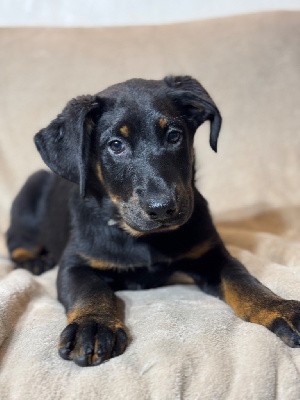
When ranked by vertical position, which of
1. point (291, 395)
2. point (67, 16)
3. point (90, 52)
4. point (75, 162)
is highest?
point (67, 16)

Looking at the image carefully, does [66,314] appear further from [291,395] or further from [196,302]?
[291,395]

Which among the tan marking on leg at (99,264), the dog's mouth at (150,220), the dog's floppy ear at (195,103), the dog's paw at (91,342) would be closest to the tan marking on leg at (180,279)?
the tan marking on leg at (99,264)

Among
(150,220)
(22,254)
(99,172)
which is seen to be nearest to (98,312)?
(150,220)

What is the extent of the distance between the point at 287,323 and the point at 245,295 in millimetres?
235

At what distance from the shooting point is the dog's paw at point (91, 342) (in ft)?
4.87

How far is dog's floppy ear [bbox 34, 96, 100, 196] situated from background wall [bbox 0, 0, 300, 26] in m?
1.79

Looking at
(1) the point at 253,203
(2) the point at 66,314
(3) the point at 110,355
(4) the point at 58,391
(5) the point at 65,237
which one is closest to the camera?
(4) the point at 58,391

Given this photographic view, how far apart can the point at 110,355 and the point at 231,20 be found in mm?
2339

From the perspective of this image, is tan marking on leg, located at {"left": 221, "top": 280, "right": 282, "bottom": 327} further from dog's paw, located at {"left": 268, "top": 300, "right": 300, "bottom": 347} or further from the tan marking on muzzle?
the tan marking on muzzle

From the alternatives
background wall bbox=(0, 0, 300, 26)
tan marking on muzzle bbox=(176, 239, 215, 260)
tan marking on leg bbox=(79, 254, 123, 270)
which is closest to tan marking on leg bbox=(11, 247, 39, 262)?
tan marking on leg bbox=(79, 254, 123, 270)

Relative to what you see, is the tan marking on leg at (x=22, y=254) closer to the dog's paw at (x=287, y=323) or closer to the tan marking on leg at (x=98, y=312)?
the tan marking on leg at (x=98, y=312)

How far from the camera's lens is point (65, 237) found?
8.27 ft

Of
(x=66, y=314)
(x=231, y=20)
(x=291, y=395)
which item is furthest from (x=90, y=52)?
(x=291, y=395)

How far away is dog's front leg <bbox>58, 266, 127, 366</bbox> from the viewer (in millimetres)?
1498
